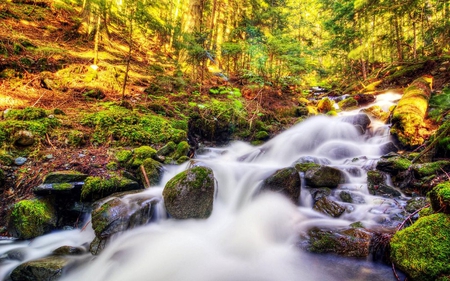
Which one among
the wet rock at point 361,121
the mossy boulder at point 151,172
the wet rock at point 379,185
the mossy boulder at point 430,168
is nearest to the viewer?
the mossy boulder at point 430,168

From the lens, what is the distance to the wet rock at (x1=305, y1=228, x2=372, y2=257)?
287cm

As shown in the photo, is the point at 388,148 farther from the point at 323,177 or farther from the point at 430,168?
the point at 323,177

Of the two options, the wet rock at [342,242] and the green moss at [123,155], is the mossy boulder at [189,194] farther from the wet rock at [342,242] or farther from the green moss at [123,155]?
the wet rock at [342,242]

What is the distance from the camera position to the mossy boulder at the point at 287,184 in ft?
14.1

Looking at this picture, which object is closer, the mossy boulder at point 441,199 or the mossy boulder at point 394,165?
the mossy boulder at point 441,199

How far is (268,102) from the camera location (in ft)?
33.6

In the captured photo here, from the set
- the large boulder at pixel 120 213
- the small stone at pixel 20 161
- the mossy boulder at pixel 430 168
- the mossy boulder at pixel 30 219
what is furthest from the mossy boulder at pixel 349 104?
the small stone at pixel 20 161

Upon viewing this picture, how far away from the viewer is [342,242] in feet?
9.82

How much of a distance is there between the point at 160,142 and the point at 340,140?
583 centimetres

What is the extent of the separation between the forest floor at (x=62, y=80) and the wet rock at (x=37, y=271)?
102 centimetres

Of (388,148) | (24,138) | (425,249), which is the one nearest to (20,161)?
(24,138)

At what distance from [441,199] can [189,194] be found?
123 inches

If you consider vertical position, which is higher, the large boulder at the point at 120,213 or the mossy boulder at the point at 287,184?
the mossy boulder at the point at 287,184

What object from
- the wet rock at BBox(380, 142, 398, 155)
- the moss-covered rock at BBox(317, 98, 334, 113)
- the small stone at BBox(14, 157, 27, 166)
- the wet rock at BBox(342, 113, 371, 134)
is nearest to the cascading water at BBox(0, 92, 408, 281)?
the wet rock at BBox(380, 142, 398, 155)
